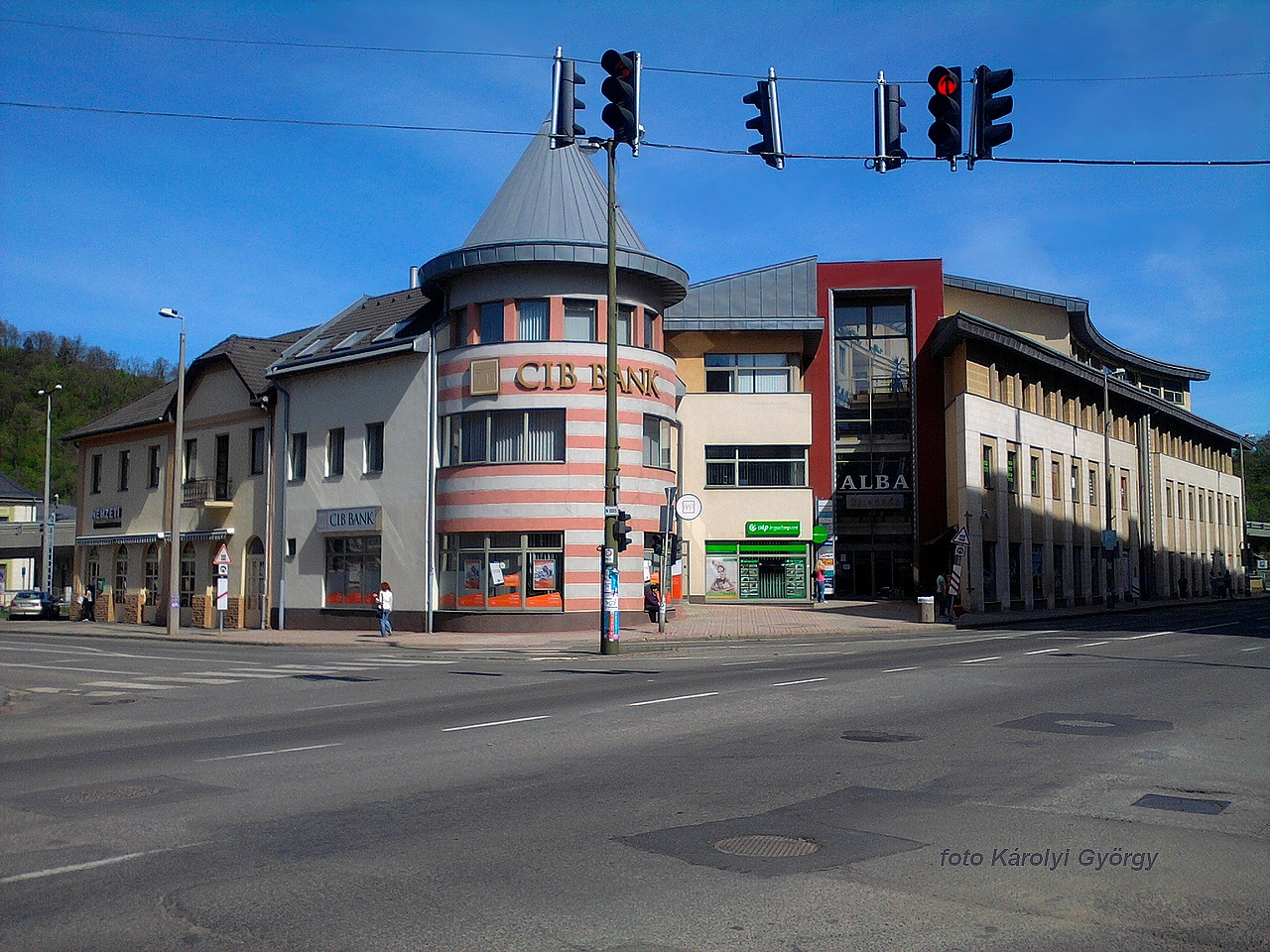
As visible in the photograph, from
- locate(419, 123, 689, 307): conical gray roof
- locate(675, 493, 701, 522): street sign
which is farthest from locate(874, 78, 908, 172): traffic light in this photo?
locate(419, 123, 689, 307): conical gray roof

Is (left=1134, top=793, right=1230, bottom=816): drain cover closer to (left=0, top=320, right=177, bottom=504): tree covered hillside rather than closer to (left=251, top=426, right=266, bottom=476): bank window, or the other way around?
(left=251, top=426, right=266, bottom=476): bank window

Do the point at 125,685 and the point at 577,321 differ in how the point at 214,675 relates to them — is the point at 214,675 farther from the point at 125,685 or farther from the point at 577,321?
the point at 577,321

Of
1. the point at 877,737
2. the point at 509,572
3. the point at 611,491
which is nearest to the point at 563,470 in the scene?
the point at 509,572

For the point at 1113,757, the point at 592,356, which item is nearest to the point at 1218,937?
the point at 1113,757

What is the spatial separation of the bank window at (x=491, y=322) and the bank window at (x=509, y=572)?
19.3ft

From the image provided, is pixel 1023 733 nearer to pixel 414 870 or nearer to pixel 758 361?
pixel 414 870

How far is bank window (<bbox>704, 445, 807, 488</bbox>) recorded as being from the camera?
163 ft

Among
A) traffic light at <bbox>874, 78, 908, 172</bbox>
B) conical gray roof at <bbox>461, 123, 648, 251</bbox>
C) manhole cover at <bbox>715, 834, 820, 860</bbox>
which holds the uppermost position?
conical gray roof at <bbox>461, 123, 648, 251</bbox>

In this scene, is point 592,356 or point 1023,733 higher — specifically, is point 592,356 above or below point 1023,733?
above

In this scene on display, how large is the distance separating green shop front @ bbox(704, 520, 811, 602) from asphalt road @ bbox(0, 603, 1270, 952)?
1315 inches

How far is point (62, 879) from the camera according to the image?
20.0 ft

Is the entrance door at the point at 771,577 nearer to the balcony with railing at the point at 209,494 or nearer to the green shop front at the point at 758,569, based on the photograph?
the green shop front at the point at 758,569

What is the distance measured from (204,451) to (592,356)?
1884 cm

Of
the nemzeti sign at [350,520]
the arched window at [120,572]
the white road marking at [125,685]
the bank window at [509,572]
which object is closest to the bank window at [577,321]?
the bank window at [509,572]
